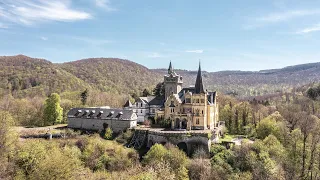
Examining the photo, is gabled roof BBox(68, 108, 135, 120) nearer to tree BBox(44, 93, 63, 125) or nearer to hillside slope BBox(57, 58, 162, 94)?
tree BBox(44, 93, 63, 125)

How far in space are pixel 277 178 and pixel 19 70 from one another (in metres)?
122

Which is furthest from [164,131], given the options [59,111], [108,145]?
[59,111]

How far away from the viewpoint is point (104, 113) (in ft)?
185

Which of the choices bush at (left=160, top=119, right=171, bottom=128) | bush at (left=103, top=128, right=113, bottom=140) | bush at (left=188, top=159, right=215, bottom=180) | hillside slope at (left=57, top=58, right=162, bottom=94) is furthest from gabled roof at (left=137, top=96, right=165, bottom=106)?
hillside slope at (left=57, top=58, right=162, bottom=94)

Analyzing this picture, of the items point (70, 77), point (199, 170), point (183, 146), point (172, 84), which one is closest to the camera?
point (199, 170)

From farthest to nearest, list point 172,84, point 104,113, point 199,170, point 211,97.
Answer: point 172,84 < point 104,113 < point 211,97 < point 199,170

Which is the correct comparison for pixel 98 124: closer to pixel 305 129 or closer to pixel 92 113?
pixel 92 113

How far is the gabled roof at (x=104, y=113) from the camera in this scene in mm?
53938

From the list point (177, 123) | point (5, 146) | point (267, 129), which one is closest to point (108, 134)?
point (177, 123)

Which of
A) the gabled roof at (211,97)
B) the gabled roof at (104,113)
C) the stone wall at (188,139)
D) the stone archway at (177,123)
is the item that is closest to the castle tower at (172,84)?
the gabled roof at (211,97)

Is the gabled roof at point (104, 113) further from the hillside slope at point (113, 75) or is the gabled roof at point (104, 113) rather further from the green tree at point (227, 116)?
the hillside slope at point (113, 75)

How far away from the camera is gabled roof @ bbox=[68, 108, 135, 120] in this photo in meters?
53.9

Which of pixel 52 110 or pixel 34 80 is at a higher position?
pixel 34 80

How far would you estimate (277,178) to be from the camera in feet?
119
